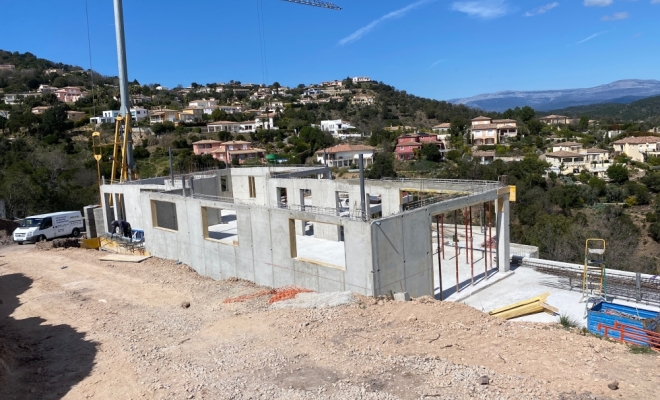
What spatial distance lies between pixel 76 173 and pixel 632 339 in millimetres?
47761

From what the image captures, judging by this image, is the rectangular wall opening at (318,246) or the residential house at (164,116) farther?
the residential house at (164,116)

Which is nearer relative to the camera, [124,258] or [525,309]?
[525,309]

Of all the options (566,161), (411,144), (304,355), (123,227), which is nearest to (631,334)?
(304,355)

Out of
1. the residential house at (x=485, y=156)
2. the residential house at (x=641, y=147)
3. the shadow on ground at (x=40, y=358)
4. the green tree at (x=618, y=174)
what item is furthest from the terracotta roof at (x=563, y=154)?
the shadow on ground at (x=40, y=358)

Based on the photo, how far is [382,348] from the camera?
10.3m

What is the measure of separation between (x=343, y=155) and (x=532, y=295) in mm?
58472

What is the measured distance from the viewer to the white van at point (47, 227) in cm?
2720

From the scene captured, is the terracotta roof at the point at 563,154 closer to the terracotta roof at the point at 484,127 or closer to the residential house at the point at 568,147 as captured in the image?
the residential house at the point at 568,147

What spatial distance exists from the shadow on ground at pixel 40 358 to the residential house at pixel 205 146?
58537 mm

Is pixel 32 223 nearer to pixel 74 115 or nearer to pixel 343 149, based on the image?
pixel 343 149

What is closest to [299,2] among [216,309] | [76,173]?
[76,173]

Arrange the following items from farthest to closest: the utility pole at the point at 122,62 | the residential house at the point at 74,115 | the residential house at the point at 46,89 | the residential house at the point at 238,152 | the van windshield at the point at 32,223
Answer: the residential house at the point at 46,89
the residential house at the point at 74,115
the residential house at the point at 238,152
the utility pole at the point at 122,62
the van windshield at the point at 32,223

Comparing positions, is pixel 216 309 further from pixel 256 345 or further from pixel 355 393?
pixel 355 393

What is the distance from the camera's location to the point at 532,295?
59.4 feet
